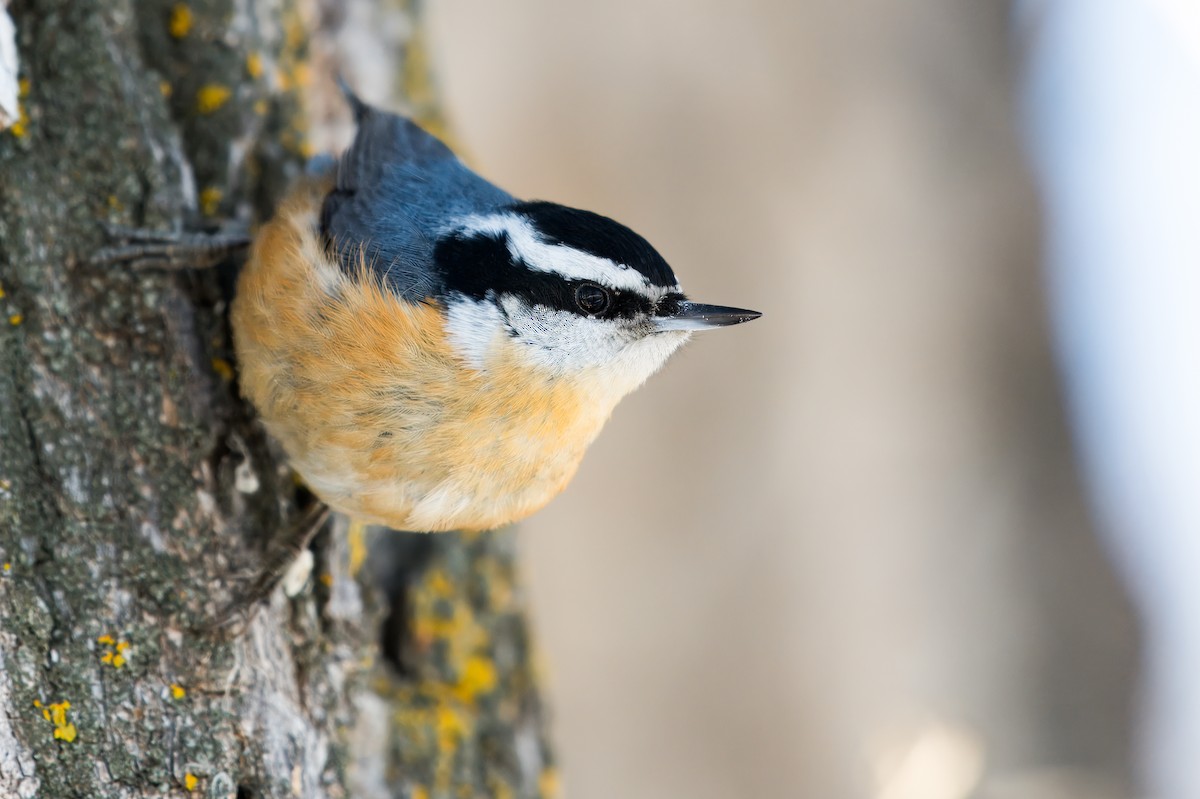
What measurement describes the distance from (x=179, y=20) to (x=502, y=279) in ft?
3.89

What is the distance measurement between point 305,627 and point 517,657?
0.78 metres

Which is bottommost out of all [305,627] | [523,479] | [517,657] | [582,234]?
[517,657]

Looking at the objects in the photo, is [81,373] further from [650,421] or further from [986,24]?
[986,24]

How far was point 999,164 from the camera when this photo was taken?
351cm

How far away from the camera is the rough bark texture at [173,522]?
173cm

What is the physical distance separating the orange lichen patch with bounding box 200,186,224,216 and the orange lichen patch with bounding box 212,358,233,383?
0.43 metres

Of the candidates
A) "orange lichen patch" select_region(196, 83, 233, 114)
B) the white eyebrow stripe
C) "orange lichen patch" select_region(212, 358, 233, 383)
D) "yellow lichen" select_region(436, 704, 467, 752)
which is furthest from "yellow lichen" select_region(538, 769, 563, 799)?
"orange lichen patch" select_region(196, 83, 233, 114)

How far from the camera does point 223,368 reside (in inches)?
85.8

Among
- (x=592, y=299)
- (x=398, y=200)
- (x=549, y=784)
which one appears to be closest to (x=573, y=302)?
(x=592, y=299)

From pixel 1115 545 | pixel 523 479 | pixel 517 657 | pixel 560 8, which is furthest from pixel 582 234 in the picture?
pixel 1115 545

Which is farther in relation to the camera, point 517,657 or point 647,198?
point 647,198

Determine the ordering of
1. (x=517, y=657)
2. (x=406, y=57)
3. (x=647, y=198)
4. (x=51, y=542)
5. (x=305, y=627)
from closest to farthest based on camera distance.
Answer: (x=51, y=542), (x=305, y=627), (x=517, y=657), (x=406, y=57), (x=647, y=198)

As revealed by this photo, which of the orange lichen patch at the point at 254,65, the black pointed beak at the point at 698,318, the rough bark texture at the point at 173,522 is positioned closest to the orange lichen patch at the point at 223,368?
the rough bark texture at the point at 173,522

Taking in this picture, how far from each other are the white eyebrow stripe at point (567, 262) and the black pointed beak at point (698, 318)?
7 cm
